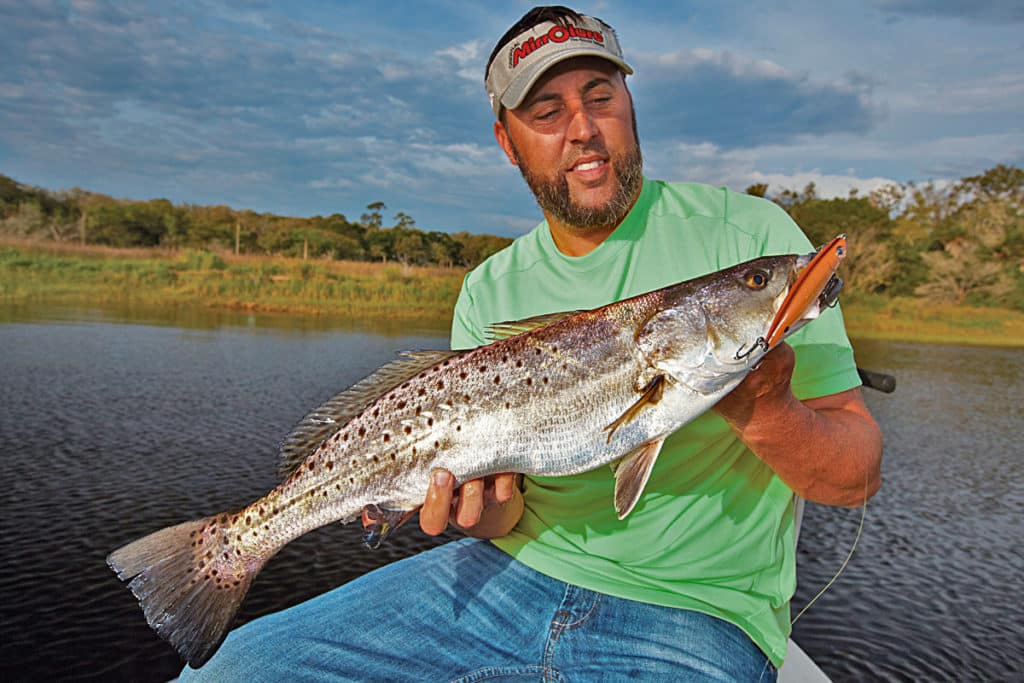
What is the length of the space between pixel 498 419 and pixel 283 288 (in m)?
37.2

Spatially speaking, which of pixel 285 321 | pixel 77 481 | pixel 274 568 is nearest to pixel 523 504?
pixel 274 568

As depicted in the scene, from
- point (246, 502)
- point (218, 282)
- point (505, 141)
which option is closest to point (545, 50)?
point (505, 141)

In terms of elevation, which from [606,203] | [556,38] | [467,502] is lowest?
[467,502]

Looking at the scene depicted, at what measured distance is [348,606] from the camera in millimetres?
3430

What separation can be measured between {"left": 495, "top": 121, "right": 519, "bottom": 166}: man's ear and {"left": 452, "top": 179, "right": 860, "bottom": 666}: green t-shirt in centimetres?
63

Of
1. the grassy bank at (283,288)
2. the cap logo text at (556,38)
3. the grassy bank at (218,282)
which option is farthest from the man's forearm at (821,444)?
the grassy bank at (218,282)

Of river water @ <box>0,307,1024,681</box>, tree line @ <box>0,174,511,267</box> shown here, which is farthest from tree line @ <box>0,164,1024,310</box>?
river water @ <box>0,307,1024,681</box>

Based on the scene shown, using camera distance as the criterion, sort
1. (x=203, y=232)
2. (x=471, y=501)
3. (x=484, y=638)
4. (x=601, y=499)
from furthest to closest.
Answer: (x=203, y=232) < (x=601, y=499) < (x=484, y=638) < (x=471, y=501)

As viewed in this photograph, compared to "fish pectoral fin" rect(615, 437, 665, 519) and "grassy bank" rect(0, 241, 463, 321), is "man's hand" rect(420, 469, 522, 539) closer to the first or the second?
"fish pectoral fin" rect(615, 437, 665, 519)

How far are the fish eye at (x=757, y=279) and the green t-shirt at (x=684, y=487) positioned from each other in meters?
0.59

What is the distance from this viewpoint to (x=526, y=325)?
124 inches

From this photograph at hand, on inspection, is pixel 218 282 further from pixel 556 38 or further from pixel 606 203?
pixel 606 203

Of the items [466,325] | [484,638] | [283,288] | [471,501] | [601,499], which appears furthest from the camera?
[283,288]

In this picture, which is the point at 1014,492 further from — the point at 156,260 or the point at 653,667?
the point at 156,260
